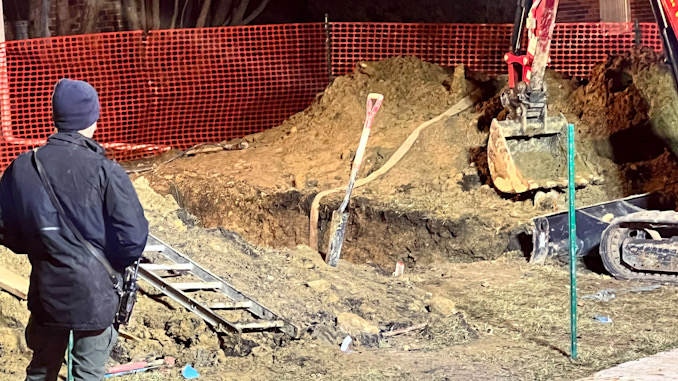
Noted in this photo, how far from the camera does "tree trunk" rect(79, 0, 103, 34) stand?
14875mm

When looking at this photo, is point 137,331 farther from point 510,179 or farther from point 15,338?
point 510,179

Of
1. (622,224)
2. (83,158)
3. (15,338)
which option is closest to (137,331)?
(15,338)

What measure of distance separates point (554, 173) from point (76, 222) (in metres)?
6.75

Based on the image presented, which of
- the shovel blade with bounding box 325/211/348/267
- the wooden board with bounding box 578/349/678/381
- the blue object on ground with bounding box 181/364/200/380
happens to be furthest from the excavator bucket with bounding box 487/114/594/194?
the blue object on ground with bounding box 181/364/200/380

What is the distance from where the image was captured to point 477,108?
11000mm

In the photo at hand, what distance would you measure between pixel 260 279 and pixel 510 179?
3.64 metres

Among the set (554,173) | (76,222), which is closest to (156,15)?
(554,173)

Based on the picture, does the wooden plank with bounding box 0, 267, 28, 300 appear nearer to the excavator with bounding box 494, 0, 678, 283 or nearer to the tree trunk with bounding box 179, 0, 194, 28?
the excavator with bounding box 494, 0, 678, 283

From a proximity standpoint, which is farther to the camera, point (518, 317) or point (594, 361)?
point (518, 317)

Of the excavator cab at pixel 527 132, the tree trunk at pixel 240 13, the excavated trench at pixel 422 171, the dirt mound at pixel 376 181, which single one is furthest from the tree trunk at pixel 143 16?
the excavator cab at pixel 527 132

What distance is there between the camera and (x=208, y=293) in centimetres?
642

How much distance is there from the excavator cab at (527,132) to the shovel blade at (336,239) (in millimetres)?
2005

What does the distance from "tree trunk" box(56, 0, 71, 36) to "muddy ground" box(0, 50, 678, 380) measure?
511 cm

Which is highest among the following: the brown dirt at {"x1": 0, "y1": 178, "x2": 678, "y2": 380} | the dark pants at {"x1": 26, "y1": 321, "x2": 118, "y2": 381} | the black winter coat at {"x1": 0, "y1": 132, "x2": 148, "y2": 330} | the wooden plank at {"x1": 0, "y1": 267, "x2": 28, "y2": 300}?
the black winter coat at {"x1": 0, "y1": 132, "x2": 148, "y2": 330}
